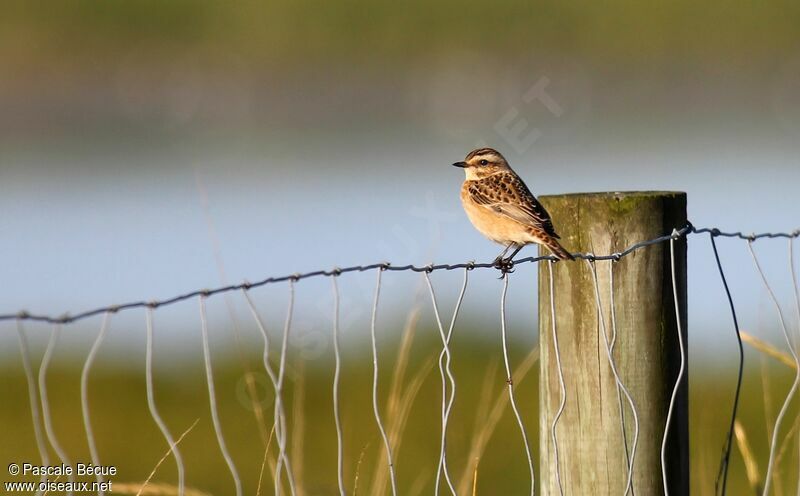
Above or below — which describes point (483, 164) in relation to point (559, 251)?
above

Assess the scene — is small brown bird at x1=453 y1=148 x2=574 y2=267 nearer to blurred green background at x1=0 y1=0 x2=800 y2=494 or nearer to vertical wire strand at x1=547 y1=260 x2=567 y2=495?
blurred green background at x1=0 y1=0 x2=800 y2=494

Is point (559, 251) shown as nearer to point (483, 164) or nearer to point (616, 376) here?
point (616, 376)

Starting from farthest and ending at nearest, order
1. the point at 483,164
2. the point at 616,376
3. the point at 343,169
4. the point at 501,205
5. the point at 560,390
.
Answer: the point at 343,169, the point at 483,164, the point at 501,205, the point at 560,390, the point at 616,376

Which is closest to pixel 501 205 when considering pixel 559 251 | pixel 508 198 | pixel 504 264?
pixel 508 198

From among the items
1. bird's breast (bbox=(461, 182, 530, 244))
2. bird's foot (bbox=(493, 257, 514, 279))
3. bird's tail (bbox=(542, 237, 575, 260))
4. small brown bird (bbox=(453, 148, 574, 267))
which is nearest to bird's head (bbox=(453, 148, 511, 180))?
small brown bird (bbox=(453, 148, 574, 267))

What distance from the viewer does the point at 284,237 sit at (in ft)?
49.5

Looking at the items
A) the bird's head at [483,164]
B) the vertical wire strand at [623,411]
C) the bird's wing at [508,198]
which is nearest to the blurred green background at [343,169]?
the bird's wing at [508,198]

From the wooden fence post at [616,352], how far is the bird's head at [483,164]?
3930 millimetres

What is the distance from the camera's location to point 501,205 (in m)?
→ 7.32

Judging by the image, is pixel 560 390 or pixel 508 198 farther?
pixel 508 198

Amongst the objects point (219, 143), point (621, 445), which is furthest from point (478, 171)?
point (219, 143)

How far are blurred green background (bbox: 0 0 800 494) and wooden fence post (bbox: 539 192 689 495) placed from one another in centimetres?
156

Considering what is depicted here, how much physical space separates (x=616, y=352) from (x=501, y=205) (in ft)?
10.6

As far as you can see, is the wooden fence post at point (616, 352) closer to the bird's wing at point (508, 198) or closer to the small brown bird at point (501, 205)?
the small brown bird at point (501, 205)
